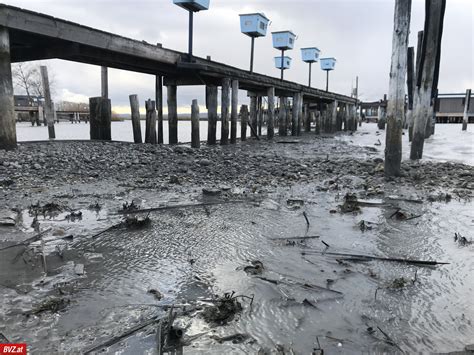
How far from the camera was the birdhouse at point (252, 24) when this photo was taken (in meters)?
17.1

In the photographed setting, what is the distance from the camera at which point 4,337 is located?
2137 mm

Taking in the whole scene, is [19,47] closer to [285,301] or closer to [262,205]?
[262,205]

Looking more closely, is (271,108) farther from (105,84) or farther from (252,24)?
(105,84)

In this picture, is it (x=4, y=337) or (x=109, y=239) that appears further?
(x=109, y=239)

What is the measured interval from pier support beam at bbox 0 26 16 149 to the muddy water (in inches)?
182

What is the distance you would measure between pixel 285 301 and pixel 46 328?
1.59 meters

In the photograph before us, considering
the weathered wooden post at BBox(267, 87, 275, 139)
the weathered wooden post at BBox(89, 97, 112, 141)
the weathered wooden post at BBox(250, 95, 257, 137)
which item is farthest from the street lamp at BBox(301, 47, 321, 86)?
the weathered wooden post at BBox(89, 97, 112, 141)

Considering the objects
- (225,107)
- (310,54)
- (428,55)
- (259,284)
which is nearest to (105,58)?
(225,107)

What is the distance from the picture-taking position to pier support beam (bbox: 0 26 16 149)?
8.04m

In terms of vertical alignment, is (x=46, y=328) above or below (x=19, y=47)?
below

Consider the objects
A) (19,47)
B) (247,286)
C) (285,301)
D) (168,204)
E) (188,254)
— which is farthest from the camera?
A: (19,47)

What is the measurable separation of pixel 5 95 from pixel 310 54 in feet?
75.8

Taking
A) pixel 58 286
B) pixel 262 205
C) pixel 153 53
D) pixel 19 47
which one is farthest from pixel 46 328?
pixel 19 47

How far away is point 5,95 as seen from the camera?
812 centimetres
